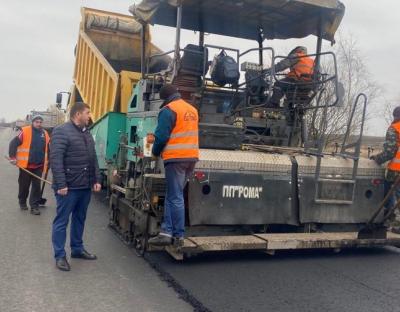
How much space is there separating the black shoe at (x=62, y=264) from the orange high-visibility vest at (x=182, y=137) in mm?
1382

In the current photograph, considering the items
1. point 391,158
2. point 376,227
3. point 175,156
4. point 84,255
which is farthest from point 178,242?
point 391,158

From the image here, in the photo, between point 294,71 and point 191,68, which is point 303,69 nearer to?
point 294,71

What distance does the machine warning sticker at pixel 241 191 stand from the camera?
519cm

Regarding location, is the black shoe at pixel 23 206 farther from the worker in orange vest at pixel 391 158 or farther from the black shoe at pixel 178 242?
the worker in orange vest at pixel 391 158

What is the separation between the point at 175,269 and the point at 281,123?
8.40 feet

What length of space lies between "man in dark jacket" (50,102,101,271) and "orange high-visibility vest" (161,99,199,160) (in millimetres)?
867

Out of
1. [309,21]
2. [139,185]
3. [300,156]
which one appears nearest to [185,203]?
[139,185]

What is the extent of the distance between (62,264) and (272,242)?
81.4 inches

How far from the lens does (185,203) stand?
16.8 ft

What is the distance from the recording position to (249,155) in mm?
5305

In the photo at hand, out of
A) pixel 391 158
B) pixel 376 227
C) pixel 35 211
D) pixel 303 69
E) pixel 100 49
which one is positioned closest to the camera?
pixel 376 227

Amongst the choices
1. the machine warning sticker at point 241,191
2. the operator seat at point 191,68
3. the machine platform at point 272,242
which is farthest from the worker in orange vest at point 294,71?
the machine platform at point 272,242

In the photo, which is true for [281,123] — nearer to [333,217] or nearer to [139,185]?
[333,217]

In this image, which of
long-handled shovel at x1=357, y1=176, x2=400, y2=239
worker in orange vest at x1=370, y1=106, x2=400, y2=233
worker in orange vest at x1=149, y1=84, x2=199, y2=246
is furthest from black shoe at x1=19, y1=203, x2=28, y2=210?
worker in orange vest at x1=370, y1=106, x2=400, y2=233
